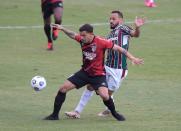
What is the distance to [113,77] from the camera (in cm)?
1220

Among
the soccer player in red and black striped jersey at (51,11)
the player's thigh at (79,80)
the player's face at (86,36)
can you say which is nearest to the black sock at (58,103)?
the player's thigh at (79,80)

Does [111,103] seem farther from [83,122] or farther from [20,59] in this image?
[20,59]

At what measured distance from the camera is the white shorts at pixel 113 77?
12.2 m

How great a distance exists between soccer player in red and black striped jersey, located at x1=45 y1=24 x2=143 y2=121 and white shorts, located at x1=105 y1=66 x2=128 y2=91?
471mm

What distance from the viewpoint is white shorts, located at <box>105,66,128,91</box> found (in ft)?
39.9

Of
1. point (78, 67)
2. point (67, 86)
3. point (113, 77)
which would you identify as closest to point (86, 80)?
point (67, 86)

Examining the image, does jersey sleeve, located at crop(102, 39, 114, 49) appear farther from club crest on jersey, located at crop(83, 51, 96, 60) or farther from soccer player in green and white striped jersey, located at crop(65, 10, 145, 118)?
soccer player in green and white striped jersey, located at crop(65, 10, 145, 118)

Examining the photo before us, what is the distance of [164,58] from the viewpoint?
62.2 feet

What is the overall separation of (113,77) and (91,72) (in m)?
0.66

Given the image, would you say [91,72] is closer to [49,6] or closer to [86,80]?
[86,80]

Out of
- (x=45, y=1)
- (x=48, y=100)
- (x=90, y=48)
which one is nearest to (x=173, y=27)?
(x=45, y=1)

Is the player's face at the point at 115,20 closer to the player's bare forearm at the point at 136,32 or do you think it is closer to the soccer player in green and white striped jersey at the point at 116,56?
the soccer player in green and white striped jersey at the point at 116,56

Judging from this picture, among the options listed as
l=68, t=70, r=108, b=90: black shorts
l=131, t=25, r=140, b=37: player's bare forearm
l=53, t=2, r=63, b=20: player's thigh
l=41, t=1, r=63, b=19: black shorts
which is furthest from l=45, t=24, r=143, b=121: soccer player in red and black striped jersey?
l=41, t=1, r=63, b=19: black shorts

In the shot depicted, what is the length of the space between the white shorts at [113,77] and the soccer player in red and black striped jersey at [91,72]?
1.54 ft
